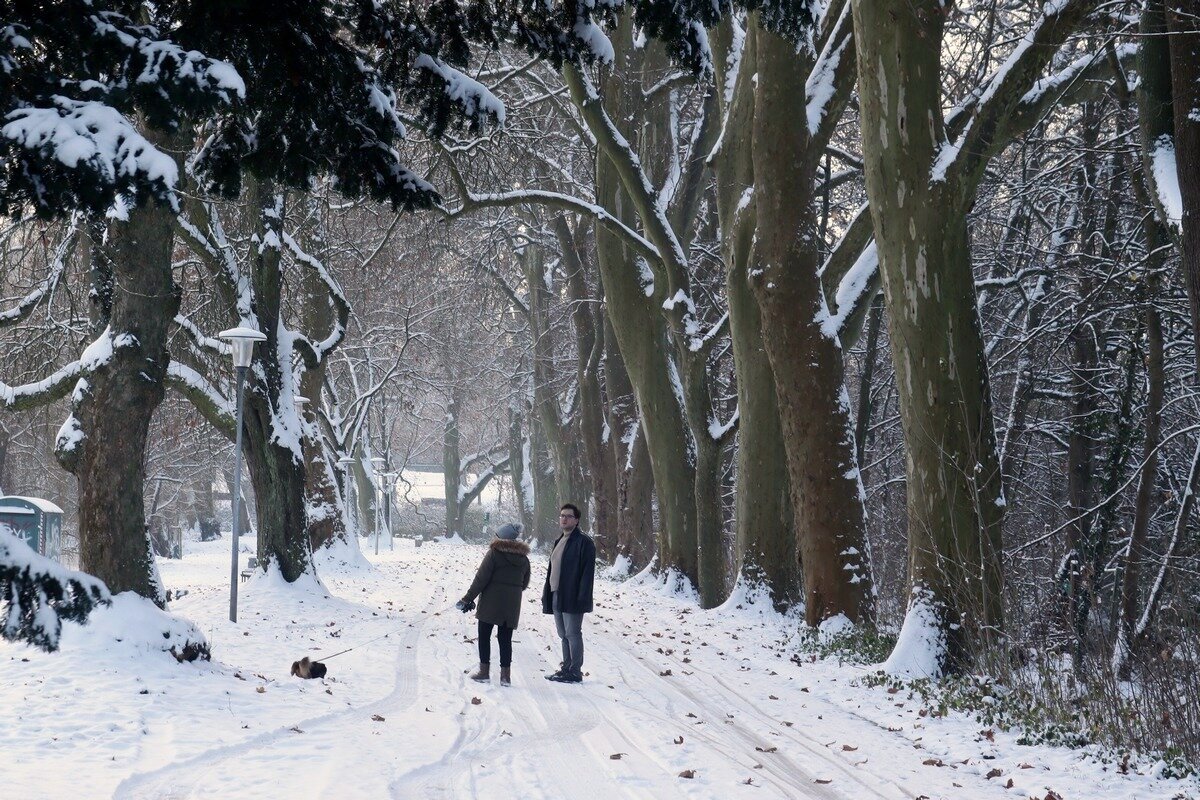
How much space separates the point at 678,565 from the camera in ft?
72.9

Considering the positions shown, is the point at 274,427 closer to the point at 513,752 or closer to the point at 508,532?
the point at 508,532

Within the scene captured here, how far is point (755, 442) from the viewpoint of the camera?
16.5 m

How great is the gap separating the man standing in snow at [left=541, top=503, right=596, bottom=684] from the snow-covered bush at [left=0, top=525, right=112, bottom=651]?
744 centimetres

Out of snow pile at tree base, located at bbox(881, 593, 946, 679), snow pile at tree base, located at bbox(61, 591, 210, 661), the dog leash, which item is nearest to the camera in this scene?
snow pile at tree base, located at bbox(61, 591, 210, 661)

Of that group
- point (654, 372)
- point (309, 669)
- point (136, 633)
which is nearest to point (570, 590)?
point (309, 669)

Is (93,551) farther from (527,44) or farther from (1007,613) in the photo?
(1007,613)

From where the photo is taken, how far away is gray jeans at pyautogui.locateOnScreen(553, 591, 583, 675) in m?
11.1

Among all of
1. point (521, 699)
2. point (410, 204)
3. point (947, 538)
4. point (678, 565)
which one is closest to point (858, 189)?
point (678, 565)

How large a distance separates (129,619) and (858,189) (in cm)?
1873

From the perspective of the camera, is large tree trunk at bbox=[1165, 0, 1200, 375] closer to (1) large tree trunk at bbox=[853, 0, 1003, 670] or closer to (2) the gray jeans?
(1) large tree trunk at bbox=[853, 0, 1003, 670]

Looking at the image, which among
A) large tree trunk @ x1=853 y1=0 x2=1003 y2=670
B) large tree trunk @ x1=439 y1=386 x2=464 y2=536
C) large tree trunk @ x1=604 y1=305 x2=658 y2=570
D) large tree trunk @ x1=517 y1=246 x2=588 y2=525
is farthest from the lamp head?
large tree trunk @ x1=439 y1=386 x2=464 y2=536

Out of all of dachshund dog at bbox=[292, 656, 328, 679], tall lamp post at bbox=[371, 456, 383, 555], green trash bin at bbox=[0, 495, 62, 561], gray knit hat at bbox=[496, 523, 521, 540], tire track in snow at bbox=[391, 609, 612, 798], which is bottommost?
tire track in snow at bbox=[391, 609, 612, 798]

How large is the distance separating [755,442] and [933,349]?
6.43m

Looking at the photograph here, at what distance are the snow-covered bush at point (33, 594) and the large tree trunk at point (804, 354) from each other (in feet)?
35.4
